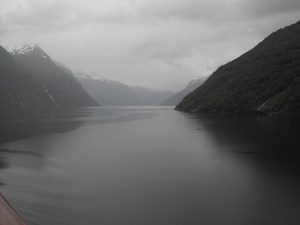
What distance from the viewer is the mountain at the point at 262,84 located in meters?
93.7

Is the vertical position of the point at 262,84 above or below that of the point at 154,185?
above

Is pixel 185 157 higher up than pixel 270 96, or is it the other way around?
pixel 270 96

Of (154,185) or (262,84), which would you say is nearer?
(154,185)

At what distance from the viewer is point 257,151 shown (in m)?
27.6

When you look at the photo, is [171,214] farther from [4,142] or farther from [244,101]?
[244,101]

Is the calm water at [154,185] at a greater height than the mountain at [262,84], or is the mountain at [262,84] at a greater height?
the mountain at [262,84]

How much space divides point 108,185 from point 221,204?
7796mm

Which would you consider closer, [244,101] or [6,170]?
[6,170]

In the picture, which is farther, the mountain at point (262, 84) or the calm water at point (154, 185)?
the mountain at point (262, 84)

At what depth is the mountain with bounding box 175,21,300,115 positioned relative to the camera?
9369 cm

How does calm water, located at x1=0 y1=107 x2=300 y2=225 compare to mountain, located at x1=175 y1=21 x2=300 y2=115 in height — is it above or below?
below

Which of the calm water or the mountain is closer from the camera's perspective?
the calm water

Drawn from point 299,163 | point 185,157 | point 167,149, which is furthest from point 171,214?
point 167,149

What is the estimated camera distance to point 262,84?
112m
